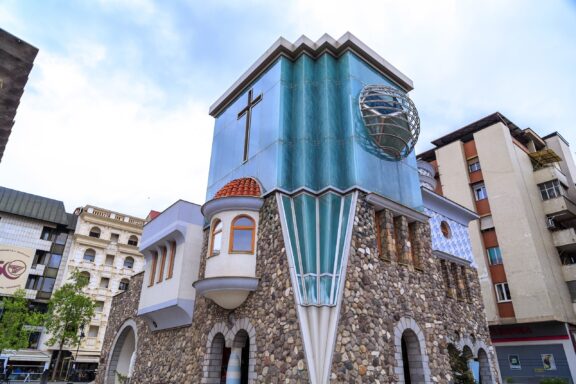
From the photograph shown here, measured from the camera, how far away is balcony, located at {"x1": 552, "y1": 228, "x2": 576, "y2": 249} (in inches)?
933

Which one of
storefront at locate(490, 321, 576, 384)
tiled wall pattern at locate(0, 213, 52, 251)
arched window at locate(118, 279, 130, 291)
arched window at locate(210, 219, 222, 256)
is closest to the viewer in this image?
arched window at locate(210, 219, 222, 256)

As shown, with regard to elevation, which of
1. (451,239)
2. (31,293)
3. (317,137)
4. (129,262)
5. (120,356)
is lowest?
(120,356)

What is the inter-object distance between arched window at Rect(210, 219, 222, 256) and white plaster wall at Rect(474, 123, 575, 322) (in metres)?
19.1

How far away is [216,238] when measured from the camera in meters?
12.8

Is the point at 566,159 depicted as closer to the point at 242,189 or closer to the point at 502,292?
the point at 502,292

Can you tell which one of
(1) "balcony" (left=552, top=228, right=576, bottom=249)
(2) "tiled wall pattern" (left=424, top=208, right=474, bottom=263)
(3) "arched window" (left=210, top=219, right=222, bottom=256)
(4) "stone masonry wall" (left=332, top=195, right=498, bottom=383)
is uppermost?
(1) "balcony" (left=552, top=228, right=576, bottom=249)

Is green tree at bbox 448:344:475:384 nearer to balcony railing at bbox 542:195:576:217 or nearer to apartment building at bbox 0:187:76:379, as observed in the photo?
balcony railing at bbox 542:195:576:217

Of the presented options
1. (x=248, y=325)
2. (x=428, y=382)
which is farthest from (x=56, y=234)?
(x=428, y=382)

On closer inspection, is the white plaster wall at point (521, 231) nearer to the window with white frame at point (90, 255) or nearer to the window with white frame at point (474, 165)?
the window with white frame at point (474, 165)

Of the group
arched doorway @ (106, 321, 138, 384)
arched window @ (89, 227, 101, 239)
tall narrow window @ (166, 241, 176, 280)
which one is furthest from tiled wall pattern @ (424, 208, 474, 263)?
arched window @ (89, 227, 101, 239)

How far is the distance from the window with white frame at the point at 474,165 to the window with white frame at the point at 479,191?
1.27 meters

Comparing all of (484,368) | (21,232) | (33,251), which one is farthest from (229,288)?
(21,232)

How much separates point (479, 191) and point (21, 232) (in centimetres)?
3983

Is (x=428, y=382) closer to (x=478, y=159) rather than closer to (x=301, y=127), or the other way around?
(x=301, y=127)
